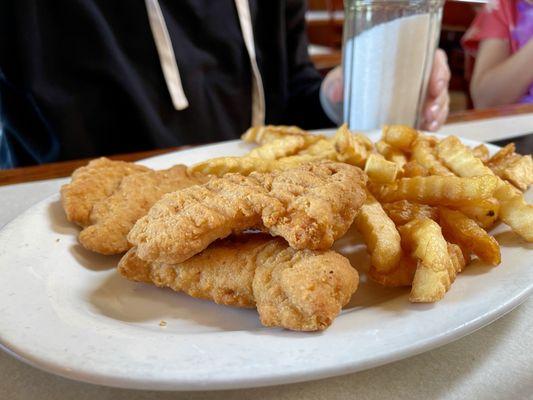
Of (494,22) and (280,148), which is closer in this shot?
(280,148)

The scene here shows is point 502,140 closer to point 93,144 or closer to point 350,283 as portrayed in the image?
point 350,283

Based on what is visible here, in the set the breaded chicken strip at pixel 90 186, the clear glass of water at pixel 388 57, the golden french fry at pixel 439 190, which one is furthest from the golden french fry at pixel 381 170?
the clear glass of water at pixel 388 57

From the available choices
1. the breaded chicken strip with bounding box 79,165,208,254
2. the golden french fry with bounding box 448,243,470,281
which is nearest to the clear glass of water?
the breaded chicken strip with bounding box 79,165,208,254

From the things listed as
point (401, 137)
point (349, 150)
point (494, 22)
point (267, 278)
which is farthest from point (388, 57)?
point (494, 22)

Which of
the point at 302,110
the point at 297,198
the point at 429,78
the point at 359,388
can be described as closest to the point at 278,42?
the point at 302,110

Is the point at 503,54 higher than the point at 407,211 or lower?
lower

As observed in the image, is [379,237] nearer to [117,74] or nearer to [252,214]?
[252,214]

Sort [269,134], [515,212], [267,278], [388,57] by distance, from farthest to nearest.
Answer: [388,57], [269,134], [515,212], [267,278]
